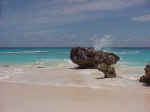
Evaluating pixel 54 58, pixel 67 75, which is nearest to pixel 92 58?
pixel 67 75

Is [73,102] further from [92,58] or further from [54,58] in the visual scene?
[54,58]

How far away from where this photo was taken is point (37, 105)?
3035mm

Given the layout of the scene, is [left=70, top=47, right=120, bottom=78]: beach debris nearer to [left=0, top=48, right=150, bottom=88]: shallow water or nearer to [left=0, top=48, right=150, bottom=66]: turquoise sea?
[left=0, top=48, right=150, bottom=88]: shallow water

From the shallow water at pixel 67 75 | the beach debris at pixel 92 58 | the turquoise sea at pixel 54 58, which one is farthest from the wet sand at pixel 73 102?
the turquoise sea at pixel 54 58

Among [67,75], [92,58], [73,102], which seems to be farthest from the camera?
[92,58]

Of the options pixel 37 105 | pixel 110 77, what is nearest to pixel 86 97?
pixel 37 105

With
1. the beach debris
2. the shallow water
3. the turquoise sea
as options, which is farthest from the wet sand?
the turquoise sea

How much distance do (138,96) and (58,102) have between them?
65.6 inches

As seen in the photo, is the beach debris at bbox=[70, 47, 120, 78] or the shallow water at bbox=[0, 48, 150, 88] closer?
the shallow water at bbox=[0, 48, 150, 88]

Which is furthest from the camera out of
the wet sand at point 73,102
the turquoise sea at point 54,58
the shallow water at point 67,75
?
the turquoise sea at point 54,58

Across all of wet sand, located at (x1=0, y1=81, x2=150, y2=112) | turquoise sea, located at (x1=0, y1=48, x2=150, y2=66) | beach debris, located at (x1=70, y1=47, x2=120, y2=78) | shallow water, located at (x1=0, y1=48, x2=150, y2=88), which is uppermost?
beach debris, located at (x1=70, y1=47, x2=120, y2=78)

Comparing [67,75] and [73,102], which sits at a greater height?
[73,102]

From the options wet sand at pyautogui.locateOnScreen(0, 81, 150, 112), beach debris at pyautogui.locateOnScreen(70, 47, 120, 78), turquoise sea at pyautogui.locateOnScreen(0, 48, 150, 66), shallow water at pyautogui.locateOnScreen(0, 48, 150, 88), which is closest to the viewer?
wet sand at pyautogui.locateOnScreen(0, 81, 150, 112)

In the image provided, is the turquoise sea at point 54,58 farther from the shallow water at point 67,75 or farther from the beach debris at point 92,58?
the shallow water at point 67,75
